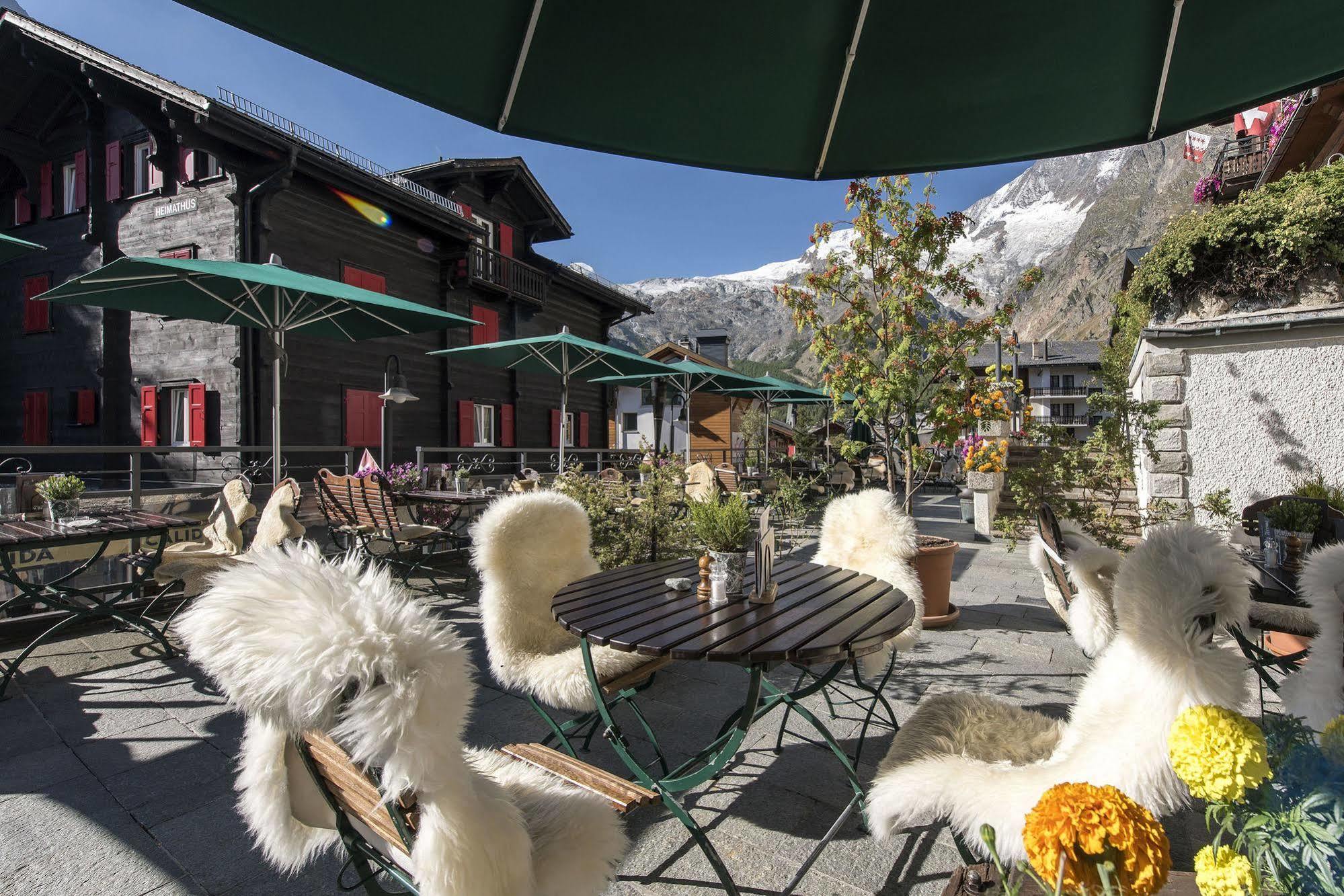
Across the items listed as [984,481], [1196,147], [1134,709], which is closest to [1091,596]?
[1134,709]

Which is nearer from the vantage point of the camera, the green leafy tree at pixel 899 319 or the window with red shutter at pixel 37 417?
the green leafy tree at pixel 899 319

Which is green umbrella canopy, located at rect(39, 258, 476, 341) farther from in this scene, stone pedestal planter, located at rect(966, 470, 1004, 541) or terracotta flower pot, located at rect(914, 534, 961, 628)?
stone pedestal planter, located at rect(966, 470, 1004, 541)

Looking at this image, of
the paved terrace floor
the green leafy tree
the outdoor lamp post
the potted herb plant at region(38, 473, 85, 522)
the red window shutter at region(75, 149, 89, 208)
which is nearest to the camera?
the paved terrace floor

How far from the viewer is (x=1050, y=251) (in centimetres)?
13100

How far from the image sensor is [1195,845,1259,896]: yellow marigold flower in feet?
2.47

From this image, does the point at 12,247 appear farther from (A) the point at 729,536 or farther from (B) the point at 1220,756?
(B) the point at 1220,756

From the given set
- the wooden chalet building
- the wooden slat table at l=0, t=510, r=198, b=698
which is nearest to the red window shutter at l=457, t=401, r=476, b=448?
the wooden chalet building

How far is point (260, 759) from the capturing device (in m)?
1.26

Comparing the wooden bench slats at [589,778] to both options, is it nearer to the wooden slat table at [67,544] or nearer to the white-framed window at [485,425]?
the wooden slat table at [67,544]

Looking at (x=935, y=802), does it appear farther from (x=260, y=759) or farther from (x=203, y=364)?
(x=203, y=364)

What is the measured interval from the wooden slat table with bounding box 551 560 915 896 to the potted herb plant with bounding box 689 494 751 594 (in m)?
0.10

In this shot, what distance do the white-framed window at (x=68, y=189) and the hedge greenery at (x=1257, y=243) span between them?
17852 mm

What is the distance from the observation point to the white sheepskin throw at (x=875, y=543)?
266 cm

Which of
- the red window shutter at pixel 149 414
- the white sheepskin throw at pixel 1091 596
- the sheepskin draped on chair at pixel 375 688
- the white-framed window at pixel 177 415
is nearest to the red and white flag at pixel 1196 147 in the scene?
the white sheepskin throw at pixel 1091 596
